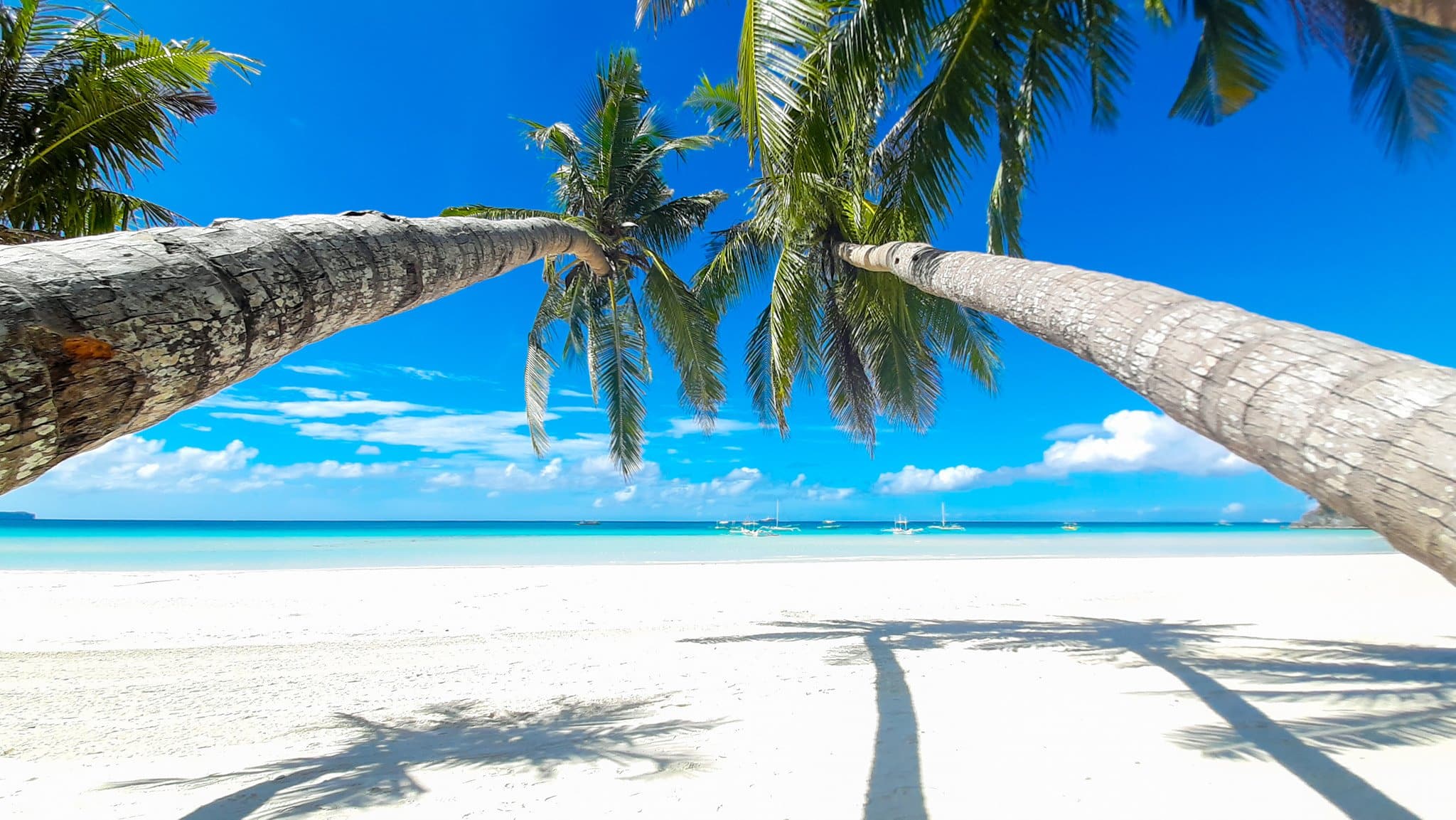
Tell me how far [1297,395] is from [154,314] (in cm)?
212

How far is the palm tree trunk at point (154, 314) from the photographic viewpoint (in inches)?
34.0

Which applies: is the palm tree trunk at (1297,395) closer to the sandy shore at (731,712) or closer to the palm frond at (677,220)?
the sandy shore at (731,712)

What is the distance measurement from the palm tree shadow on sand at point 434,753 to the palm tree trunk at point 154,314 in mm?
2737

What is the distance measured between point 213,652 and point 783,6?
7.82 m

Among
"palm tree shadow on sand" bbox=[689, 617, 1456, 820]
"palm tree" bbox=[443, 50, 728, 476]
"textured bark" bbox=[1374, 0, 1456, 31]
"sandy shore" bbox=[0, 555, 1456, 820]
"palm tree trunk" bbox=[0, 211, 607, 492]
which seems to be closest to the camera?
"palm tree trunk" bbox=[0, 211, 607, 492]

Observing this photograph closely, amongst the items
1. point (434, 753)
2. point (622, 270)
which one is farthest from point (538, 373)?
point (434, 753)

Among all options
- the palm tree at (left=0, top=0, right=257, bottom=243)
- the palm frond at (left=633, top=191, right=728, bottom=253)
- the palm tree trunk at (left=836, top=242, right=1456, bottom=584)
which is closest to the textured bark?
the palm tree trunk at (left=836, top=242, right=1456, bottom=584)

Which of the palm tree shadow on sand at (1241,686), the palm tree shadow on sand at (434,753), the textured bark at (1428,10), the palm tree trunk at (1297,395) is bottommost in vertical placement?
the palm tree shadow on sand at (434,753)

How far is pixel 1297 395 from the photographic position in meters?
1.18

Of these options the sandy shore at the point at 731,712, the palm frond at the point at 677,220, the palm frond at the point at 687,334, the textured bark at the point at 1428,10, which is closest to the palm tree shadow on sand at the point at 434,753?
the sandy shore at the point at 731,712

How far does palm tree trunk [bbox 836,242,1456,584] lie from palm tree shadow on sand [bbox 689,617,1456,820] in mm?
2372

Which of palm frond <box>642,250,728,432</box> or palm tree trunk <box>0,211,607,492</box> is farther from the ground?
palm frond <box>642,250,728,432</box>

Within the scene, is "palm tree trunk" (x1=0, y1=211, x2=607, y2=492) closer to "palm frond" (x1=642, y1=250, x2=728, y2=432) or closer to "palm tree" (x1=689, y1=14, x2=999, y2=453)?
"palm tree" (x1=689, y1=14, x2=999, y2=453)

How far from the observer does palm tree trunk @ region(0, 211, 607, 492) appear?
2.83ft
